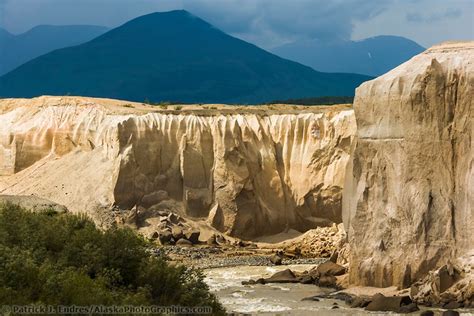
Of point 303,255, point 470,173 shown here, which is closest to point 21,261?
point 470,173

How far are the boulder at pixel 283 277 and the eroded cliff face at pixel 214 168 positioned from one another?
14.1 meters

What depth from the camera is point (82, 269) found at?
21.3m

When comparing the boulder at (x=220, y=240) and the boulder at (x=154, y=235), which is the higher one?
the boulder at (x=154, y=235)

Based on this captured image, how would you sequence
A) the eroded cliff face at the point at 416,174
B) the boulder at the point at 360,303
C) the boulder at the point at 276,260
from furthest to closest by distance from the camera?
the boulder at the point at 276,260
the eroded cliff face at the point at 416,174
the boulder at the point at 360,303

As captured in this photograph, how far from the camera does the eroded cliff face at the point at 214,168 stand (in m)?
51.4

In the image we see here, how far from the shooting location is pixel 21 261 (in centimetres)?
1948

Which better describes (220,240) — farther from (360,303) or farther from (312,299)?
(360,303)

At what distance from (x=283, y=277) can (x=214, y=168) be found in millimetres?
16813

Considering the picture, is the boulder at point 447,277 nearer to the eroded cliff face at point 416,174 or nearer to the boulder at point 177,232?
the eroded cliff face at point 416,174

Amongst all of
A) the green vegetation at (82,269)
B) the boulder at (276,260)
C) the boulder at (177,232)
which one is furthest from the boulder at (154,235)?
the green vegetation at (82,269)

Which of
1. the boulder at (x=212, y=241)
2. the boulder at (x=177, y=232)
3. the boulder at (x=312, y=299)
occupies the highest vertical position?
the boulder at (x=177, y=232)

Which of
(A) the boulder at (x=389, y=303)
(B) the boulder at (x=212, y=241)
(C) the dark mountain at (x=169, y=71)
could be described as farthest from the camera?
(C) the dark mountain at (x=169, y=71)

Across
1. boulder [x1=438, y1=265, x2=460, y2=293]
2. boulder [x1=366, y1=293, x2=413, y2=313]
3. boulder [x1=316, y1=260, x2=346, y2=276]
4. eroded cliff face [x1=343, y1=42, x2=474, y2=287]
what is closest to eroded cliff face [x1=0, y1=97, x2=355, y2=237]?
boulder [x1=316, y1=260, x2=346, y2=276]

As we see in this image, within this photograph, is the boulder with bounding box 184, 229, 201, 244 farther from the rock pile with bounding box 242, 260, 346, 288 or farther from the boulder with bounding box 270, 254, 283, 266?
the rock pile with bounding box 242, 260, 346, 288
